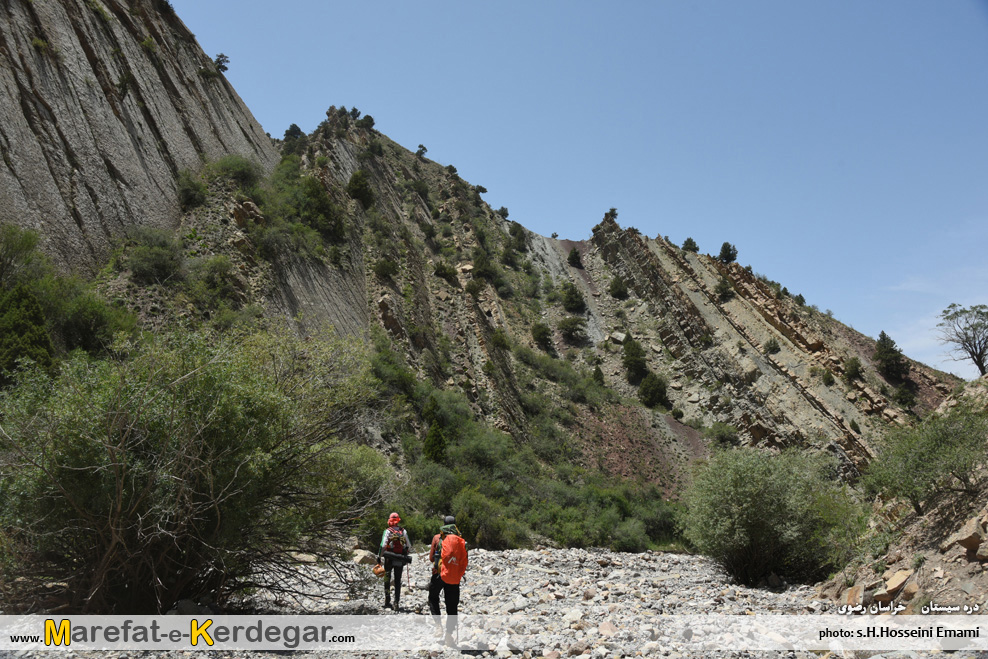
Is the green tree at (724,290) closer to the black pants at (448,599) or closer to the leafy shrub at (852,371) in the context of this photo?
the leafy shrub at (852,371)

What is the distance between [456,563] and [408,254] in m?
32.1

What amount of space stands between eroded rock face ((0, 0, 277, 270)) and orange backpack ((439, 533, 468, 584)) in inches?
666

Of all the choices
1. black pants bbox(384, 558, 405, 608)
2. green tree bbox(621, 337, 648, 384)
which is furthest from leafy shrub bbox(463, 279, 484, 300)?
black pants bbox(384, 558, 405, 608)

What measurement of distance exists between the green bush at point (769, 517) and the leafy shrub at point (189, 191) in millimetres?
23088

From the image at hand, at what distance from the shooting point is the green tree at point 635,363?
4078cm

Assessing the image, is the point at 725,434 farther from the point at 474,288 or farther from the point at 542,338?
the point at 474,288

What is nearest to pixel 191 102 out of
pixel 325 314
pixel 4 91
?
pixel 4 91

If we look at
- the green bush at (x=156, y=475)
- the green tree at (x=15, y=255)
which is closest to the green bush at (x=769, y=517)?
the green bush at (x=156, y=475)

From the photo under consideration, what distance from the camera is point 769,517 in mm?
12719

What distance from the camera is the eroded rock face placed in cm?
1662

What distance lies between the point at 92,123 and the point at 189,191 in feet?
13.2

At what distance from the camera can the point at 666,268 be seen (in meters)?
47.7

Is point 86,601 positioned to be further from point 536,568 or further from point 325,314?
point 325,314

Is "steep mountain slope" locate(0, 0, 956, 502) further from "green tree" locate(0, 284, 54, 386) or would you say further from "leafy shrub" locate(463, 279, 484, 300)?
"green tree" locate(0, 284, 54, 386)
